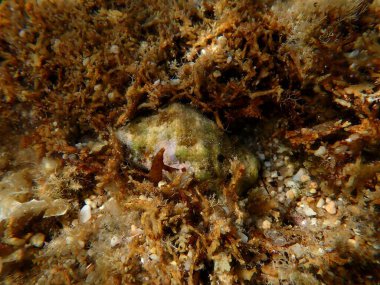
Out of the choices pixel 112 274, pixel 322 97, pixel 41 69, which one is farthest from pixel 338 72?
pixel 41 69

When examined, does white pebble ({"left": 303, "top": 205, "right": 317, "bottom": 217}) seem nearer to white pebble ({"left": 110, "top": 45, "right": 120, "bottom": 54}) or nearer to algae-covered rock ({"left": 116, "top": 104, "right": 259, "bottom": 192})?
algae-covered rock ({"left": 116, "top": 104, "right": 259, "bottom": 192})

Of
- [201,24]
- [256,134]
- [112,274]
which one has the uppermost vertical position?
[201,24]

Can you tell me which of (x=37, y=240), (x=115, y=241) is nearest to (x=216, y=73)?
(x=115, y=241)

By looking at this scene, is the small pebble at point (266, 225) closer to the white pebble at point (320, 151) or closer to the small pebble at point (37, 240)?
the white pebble at point (320, 151)

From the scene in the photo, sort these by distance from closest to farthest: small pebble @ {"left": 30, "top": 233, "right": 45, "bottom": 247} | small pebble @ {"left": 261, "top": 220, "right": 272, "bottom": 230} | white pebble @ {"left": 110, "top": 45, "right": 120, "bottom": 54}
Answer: small pebble @ {"left": 30, "top": 233, "right": 45, "bottom": 247} < small pebble @ {"left": 261, "top": 220, "right": 272, "bottom": 230} < white pebble @ {"left": 110, "top": 45, "right": 120, "bottom": 54}

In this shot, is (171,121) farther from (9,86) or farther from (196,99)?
(9,86)

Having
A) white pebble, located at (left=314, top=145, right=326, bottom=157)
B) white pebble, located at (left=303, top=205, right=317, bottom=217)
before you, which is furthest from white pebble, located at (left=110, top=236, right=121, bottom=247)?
white pebble, located at (left=314, top=145, right=326, bottom=157)
